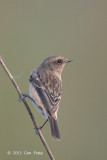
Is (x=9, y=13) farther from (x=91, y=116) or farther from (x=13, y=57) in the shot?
(x=91, y=116)

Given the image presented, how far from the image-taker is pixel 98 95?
317 inches

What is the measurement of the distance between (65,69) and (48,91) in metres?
2.69

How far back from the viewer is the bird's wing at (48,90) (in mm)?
5055

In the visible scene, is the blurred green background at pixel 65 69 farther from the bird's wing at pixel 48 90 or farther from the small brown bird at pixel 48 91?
the bird's wing at pixel 48 90

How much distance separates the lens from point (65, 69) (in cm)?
796

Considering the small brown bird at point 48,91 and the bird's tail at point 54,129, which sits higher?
the small brown bird at point 48,91

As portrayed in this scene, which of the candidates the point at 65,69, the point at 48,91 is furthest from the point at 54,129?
the point at 65,69

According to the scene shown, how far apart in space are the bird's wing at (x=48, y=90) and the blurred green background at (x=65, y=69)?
1.17 meters

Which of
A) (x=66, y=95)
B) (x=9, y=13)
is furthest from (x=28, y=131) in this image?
(x=9, y=13)

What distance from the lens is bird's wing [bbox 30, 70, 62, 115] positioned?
16.6ft

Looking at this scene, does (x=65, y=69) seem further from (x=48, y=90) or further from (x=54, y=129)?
(x=54, y=129)

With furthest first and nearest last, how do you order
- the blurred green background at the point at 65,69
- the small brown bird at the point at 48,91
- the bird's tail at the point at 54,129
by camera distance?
the blurred green background at the point at 65,69
the small brown bird at the point at 48,91
the bird's tail at the point at 54,129

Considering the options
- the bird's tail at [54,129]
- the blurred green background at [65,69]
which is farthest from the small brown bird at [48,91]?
the blurred green background at [65,69]

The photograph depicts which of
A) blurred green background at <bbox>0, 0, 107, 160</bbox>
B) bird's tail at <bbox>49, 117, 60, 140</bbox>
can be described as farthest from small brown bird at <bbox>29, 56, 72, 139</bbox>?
blurred green background at <bbox>0, 0, 107, 160</bbox>
